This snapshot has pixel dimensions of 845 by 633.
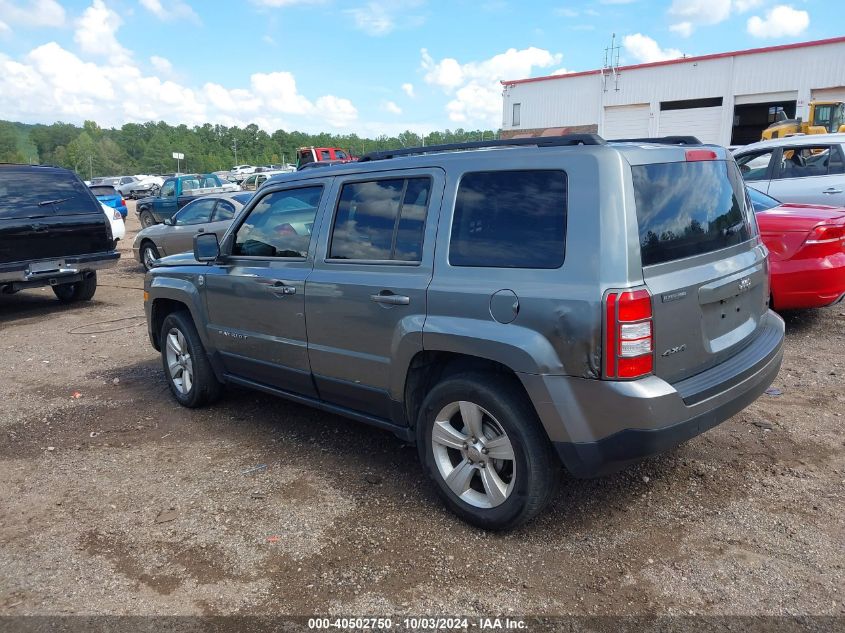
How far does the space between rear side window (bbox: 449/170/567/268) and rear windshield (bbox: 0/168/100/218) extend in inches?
291

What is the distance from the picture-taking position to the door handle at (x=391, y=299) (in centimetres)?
351

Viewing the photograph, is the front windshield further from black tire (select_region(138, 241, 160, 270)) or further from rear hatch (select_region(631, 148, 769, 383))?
black tire (select_region(138, 241, 160, 270))

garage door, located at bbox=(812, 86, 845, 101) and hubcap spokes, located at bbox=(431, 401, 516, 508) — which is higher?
garage door, located at bbox=(812, 86, 845, 101)

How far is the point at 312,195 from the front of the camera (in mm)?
4250

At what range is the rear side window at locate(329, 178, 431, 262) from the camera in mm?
3590

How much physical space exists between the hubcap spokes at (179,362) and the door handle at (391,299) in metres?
2.31

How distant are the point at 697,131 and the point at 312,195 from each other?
39355 millimetres

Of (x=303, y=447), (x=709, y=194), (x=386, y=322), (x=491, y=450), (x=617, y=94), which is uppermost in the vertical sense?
(x=617, y=94)

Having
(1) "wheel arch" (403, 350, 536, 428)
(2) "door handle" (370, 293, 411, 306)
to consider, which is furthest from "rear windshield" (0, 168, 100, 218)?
(1) "wheel arch" (403, 350, 536, 428)

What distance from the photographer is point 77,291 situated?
10383 mm

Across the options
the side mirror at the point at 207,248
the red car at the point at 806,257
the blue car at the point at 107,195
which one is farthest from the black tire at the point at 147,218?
the red car at the point at 806,257

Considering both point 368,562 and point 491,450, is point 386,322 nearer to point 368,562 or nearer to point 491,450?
point 491,450

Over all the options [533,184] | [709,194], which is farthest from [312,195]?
[709,194]

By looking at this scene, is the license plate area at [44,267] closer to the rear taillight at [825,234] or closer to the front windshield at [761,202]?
the front windshield at [761,202]
